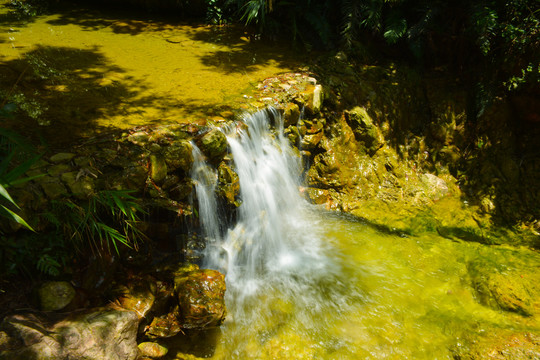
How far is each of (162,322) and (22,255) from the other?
51.7 inches

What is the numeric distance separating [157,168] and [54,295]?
54.6 inches

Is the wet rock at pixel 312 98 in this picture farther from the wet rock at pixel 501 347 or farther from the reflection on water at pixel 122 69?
the wet rock at pixel 501 347

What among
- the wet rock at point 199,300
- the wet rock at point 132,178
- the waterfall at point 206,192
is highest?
the wet rock at point 132,178

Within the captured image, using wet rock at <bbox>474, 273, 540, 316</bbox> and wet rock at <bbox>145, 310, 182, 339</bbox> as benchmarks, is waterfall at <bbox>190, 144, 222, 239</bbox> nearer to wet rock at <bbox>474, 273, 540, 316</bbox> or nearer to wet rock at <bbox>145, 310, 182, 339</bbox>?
wet rock at <bbox>145, 310, 182, 339</bbox>

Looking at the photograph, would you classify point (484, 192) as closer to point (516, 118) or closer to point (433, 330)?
point (516, 118)

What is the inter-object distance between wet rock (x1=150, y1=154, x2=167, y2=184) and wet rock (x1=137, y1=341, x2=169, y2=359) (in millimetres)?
1511

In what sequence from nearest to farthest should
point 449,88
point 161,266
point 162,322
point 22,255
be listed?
point 22,255
point 162,322
point 161,266
point 449,88

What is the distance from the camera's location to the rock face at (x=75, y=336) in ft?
7.06

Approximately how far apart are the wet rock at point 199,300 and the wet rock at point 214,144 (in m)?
1.34

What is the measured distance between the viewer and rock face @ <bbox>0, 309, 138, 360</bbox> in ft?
7.06

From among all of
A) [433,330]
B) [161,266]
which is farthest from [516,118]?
[161,266]

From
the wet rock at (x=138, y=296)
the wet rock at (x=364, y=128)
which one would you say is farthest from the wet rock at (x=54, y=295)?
the wet rock at (x=364, y=128)

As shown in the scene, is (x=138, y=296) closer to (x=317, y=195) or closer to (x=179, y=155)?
(x=179, y=155)

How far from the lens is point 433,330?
348cm
